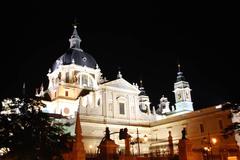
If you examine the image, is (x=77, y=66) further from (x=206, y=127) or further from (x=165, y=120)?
(x=206, y=127)

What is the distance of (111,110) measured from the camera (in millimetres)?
57562

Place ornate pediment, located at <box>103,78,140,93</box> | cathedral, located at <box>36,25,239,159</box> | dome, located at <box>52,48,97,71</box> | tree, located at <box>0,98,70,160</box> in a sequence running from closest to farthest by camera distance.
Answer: tree, located at <box>0,98,70,160</box> → cathedral, located at <box>36,25,239,159</box> → ornate pediment, located at <box>103,78,140,93</box> → dome, located at <box>52,48,97,71</box>

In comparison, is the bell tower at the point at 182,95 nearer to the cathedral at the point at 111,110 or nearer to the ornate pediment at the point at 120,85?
the cathedral at the point at 111,110

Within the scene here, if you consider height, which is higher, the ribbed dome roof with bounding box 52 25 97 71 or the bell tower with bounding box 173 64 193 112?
the ribbed dome roof with bounding box 52 25 97 71

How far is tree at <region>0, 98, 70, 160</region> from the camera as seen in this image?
20.0 m

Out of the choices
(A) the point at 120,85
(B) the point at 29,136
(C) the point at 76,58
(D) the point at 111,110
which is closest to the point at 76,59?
(C) the point at 76,58

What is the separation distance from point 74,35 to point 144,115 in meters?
29.2

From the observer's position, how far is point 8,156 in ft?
66.3

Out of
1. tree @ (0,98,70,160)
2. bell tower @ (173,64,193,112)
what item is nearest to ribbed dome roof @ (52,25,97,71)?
bell tower @ (173,64,193,112)

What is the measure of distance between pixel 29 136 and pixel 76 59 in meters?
50.5

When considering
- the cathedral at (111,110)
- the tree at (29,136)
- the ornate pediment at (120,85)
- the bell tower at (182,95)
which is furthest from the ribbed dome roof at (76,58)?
the tree at (29,136)

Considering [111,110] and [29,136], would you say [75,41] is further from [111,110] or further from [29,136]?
[29,136]

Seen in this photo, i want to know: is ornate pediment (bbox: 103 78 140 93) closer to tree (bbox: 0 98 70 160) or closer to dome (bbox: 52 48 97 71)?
dome (bbox: 52 48 97 71)

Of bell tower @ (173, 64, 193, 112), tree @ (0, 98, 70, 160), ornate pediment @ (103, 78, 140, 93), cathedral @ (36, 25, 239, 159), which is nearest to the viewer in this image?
tree @ (0, 98, 70, 160)
